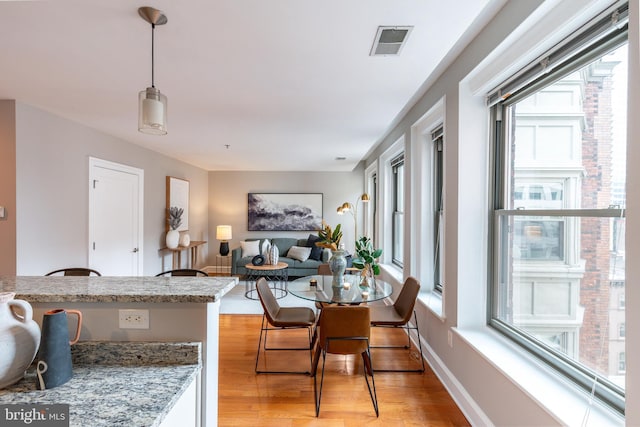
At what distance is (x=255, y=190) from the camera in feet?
25.0

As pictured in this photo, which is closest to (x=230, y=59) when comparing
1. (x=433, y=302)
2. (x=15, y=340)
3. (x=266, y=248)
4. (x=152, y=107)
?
(x=152, y=107)

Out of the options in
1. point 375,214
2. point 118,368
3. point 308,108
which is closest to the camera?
point 118,368

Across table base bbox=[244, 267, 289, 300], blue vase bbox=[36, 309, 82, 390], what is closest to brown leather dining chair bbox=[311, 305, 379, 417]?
blue vase bbox=[36, 309, 82, 390]

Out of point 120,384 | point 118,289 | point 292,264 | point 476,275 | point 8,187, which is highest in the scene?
point 8,187

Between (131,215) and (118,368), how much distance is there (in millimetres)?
4098

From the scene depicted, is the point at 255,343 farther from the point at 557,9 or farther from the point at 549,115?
the point at 557,9

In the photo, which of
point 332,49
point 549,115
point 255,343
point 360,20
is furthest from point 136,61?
point 255,343

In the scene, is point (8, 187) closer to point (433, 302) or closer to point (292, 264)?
point (433, 302)

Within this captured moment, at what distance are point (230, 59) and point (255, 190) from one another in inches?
221

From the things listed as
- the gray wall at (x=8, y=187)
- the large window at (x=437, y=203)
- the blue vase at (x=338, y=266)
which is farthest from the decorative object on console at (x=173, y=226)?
the large window at (x=437, y=203)

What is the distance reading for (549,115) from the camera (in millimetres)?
1715

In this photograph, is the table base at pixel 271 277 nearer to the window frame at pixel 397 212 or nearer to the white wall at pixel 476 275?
the window frame at pixel 397 212

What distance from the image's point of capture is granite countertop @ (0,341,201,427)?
85 cm

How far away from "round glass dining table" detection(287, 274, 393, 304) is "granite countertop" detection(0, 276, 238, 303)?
1.42 metres
